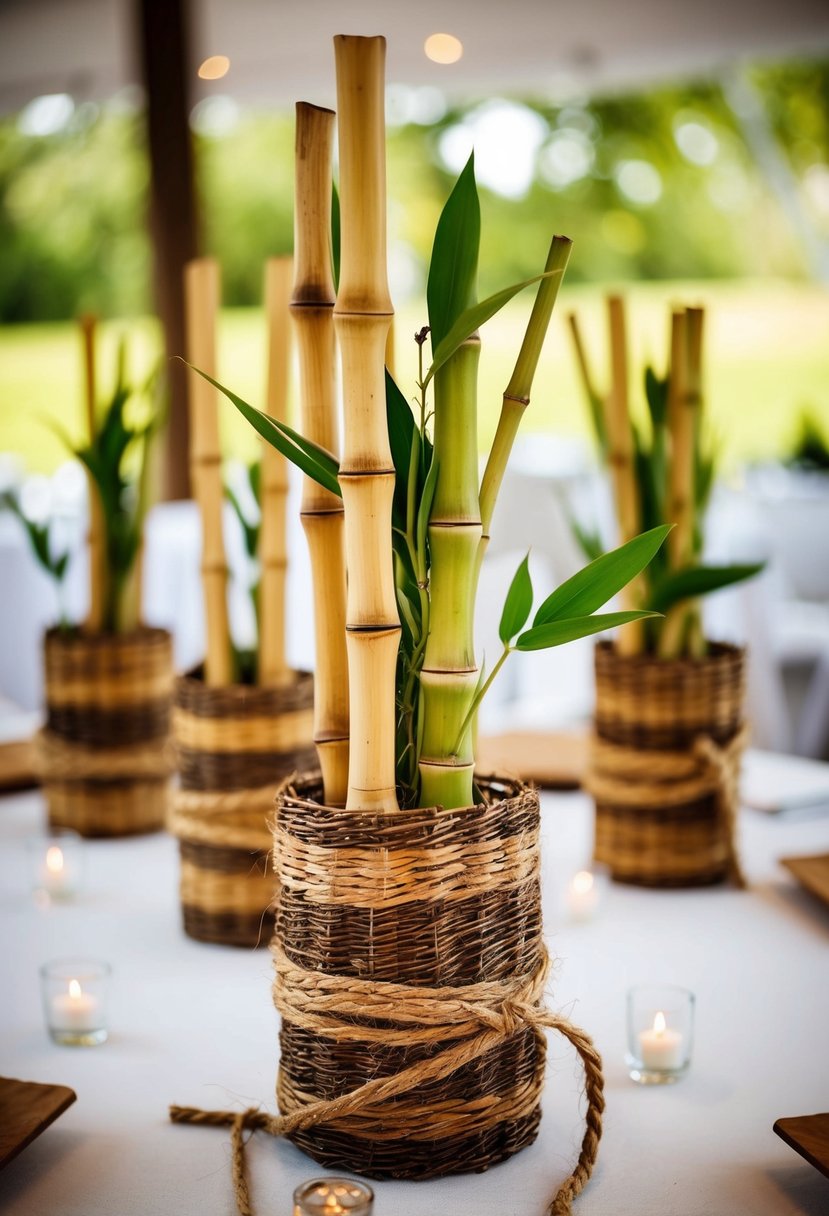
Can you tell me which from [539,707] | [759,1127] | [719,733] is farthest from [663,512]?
[539,707]

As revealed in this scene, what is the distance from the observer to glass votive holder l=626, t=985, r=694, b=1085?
2.29ft

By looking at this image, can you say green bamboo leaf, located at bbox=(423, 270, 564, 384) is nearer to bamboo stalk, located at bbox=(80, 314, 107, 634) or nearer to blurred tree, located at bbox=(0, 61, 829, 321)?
bamboo stalk, located at bbox=(80, 314, 107, 634)

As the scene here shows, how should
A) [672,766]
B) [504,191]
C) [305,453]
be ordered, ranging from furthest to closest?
1. [504,191]
2. [672,766]
3. [305,453]

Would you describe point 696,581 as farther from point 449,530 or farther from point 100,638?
point 100,638

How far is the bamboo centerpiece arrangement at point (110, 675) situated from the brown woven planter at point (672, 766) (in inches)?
16.8

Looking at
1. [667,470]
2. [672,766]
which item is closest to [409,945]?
A: [672,766]

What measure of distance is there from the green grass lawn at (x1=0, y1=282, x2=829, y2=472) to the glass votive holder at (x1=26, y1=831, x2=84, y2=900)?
5.31m

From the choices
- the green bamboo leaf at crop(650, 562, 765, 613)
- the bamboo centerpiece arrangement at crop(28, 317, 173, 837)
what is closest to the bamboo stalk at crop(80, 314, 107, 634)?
the bamboo centerpiece arrangement at crop(28, 317, 173, 837)

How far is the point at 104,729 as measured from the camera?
1141mm

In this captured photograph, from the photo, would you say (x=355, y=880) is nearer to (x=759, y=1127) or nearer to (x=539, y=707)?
(x=759, y=1127)

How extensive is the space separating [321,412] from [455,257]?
0.11 metres

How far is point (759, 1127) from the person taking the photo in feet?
2.12

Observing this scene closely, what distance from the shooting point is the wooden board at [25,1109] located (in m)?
0.59

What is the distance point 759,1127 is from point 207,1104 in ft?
0.97
